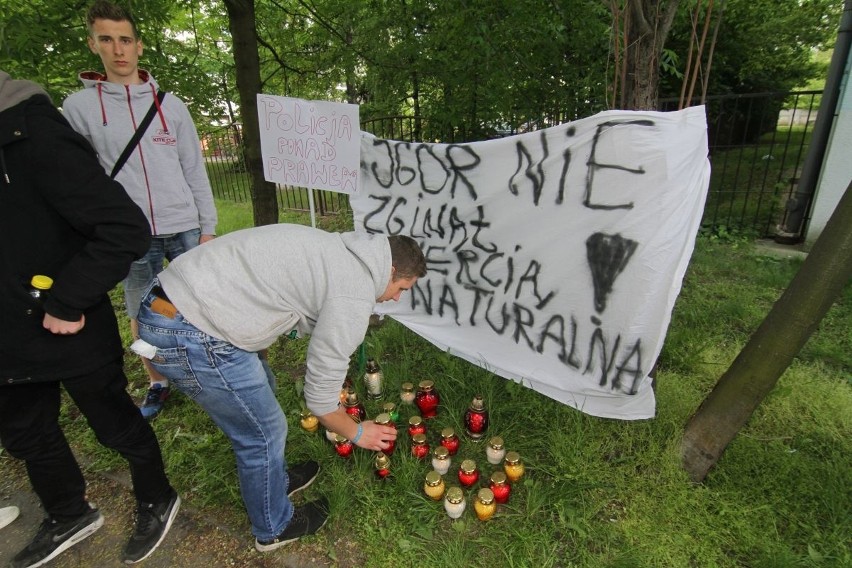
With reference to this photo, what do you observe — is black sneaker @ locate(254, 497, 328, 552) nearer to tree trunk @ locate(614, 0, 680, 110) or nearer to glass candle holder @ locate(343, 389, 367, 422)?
glass candle holder @ locate(343, 389, 367, 422)

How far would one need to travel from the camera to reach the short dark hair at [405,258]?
1670 millimetres

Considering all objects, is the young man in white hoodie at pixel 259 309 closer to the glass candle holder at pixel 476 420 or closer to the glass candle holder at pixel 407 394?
the glass candle holder at pixel 476 420

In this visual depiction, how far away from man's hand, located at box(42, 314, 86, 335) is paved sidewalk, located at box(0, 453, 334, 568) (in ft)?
3.53

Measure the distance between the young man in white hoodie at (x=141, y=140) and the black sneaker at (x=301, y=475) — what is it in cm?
120

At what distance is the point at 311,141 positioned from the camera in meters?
2.92

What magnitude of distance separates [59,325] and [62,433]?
23.0 inches

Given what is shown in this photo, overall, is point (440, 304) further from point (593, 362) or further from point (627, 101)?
point (627, 101)

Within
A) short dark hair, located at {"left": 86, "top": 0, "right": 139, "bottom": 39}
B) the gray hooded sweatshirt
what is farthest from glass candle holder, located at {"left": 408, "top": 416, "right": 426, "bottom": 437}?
short dark hair, located at {"left": 86, "top": 0, "right": 139, "bottom": 39}

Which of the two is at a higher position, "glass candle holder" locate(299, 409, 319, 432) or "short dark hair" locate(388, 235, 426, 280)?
"short dark hair" locate(388, 235, 426, 280)

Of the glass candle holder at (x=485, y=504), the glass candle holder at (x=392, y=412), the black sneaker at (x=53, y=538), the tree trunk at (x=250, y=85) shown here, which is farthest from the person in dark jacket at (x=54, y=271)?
the tree trunk at (x=250, y=85)

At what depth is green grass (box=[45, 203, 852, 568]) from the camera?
1.91 meters

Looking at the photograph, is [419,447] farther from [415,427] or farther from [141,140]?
[141,140]

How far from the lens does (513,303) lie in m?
2.67

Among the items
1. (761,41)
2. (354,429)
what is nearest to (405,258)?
(354,429)
